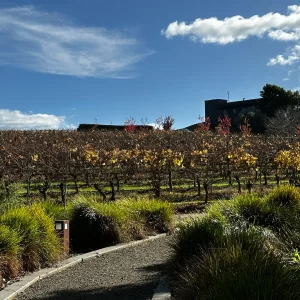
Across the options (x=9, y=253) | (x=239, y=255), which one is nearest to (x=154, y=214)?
(x=9, y=253)

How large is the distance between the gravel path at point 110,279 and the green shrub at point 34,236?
35cm

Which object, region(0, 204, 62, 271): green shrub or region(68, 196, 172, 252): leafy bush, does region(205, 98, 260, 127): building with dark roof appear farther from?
region(0, 204, 62, 271): green shrub

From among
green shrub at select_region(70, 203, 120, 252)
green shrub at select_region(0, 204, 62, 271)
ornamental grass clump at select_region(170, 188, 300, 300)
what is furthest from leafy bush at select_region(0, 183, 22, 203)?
ornamental grass clump at select_region(170, 188, 300, 300)

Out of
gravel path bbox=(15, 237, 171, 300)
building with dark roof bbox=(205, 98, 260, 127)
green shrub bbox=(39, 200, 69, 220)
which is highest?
building with dark roof bbox=(205, 98, 260, 127)

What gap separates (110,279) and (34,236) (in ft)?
4.02

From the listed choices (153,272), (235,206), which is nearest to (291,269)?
(153,272)

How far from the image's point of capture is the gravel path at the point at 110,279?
17.3ft

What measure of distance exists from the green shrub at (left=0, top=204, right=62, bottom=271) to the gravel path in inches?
13.9

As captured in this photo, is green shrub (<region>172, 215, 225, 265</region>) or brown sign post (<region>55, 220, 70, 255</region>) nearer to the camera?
green shrub (<region>172, 215, 225, 265</region>)

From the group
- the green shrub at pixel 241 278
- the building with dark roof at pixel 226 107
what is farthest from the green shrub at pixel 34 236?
the building with dark roof at pixel 226 107

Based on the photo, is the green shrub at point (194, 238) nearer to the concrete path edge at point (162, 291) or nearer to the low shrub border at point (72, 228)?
the concrete path edge at point (162, 291)

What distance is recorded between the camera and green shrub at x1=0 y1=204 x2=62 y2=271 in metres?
6.17

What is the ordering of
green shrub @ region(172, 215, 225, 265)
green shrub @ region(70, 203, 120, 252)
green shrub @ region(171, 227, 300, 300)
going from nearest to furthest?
green shrub @ region(171, 227, 300, 300)
green shrub @ region(172, 215, 225, 265)
green shrub @ region(70, 203, 120, 252)

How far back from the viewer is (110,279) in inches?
235
